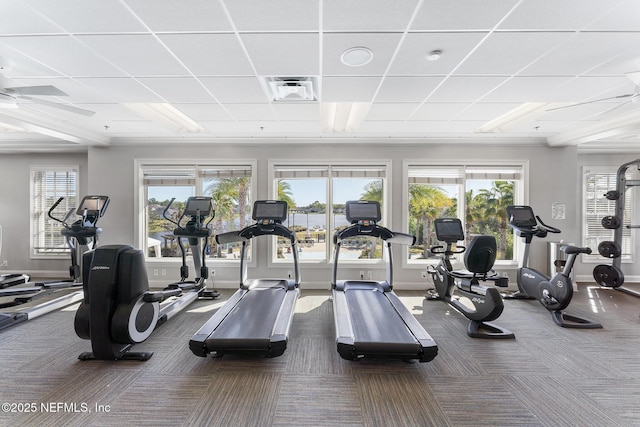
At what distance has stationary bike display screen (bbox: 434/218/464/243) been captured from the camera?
4.17 meters

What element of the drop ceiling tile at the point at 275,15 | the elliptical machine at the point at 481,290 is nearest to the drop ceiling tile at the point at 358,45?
the drop ceiling tile at the point at 275,15

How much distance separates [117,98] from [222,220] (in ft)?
8.78

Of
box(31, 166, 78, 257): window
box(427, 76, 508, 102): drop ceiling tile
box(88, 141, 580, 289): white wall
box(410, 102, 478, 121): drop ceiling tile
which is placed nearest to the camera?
box(427, 76, 508, 102): drop ceiling tile

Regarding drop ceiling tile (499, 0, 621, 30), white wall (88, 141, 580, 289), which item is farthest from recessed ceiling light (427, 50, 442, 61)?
white wall (88, 141, 580, 289)

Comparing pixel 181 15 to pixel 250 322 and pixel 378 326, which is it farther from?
pixel 378 326

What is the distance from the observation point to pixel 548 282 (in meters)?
3.61

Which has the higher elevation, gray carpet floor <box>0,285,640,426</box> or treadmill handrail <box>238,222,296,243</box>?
treadmill handrail <box>238,222,296,243</box>

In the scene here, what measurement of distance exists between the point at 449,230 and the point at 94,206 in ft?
19.2

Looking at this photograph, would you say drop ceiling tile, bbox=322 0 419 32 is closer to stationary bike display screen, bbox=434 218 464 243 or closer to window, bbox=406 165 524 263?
stationary bike display screen, bbox=434 218 464 243

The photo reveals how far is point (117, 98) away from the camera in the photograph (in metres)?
3.28

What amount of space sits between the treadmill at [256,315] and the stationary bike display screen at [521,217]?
3.64 m

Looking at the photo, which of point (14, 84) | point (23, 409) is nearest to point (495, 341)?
point (23, 409)

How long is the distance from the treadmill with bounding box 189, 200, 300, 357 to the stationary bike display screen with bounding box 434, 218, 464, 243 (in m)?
2.36

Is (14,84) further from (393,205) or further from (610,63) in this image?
(610,63)
